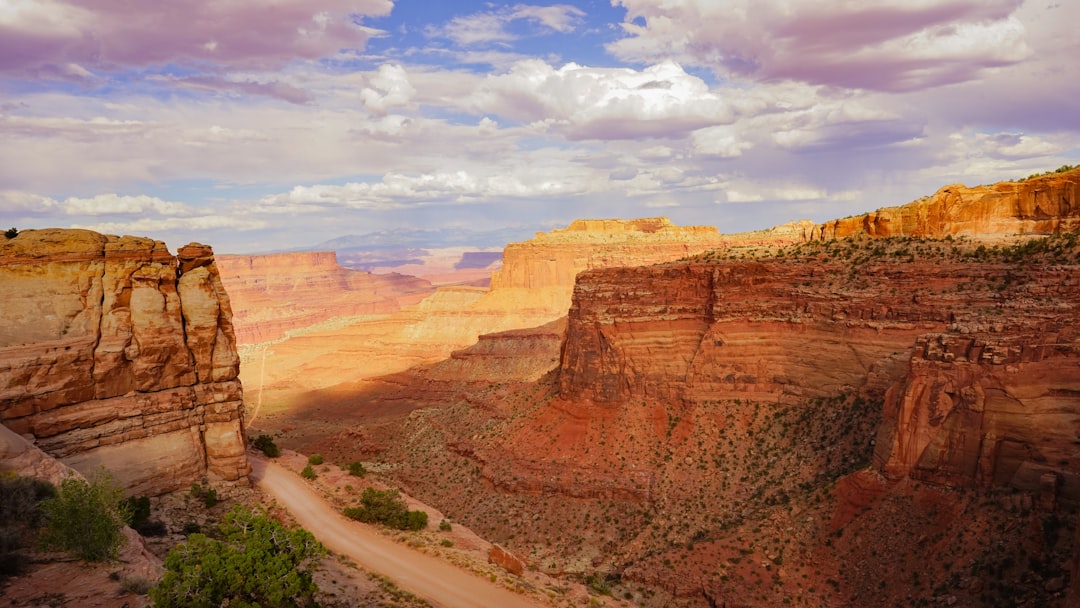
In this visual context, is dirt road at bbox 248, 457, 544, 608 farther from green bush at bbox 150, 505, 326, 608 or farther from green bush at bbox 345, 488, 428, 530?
green bush at bbox 150, 505, 326, 608

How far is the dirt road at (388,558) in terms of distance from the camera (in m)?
27.1

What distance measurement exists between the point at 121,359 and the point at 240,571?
16.2 metres

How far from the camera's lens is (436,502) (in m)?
45.7

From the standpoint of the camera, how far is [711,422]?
4122 cm

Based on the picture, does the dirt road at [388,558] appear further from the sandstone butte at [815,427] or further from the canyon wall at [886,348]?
the canyon wall at [886,348]

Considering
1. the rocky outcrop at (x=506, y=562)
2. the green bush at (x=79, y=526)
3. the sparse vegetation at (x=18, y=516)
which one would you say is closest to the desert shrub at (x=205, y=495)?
the sparse vegetation at (x=18, y=516)

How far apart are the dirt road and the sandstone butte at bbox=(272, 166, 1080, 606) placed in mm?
7479

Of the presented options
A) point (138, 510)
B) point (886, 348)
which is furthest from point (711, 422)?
point (138, 510)

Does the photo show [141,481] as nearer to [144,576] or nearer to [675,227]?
[144,576]

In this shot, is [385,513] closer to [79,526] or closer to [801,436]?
[79,526]

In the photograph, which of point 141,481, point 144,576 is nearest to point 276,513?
point 141,481

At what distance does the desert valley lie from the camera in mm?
25750

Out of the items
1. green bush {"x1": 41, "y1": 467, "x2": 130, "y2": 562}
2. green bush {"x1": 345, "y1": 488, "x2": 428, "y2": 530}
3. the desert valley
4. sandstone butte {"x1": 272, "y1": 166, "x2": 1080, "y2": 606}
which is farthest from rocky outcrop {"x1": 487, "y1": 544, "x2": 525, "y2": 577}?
green bush {"x1": 41, "y1": 467, "x2": 130, "y2": 562}

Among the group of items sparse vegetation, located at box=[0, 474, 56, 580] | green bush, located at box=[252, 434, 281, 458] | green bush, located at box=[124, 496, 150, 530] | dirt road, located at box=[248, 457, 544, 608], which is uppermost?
sparse vegetation, located at box=[0, 474, 56, 580]
